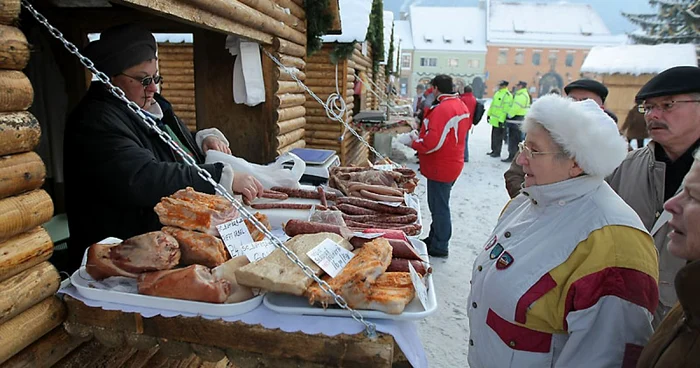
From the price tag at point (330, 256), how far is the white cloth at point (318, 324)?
22 cm

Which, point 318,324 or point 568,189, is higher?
point 568,189

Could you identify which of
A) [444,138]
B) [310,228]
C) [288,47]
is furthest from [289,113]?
[310,228]

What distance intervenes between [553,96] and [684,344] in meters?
1.32

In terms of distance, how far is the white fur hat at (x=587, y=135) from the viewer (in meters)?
2.07

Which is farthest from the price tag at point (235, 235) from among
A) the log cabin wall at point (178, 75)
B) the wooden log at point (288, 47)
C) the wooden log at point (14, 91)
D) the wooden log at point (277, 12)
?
the log cabin wall at point (178, 75)

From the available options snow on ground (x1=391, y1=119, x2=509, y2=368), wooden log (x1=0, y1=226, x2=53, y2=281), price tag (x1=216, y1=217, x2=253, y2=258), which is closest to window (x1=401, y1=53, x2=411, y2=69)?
snow on ground (x1=391, y1=119, x2=509, y2=368)

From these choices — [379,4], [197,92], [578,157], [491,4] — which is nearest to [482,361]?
[578,157]

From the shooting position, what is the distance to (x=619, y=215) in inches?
78.0

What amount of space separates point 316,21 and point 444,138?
2417 mm

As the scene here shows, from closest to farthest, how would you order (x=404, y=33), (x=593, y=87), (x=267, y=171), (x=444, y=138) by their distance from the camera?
1. (x=267, y=171)
2. (x=593, y=87)
3. (x=444, y=138)
4. (x=404, y=33)

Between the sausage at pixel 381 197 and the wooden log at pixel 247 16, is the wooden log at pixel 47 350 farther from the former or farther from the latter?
the wooden log at pixel 247 16

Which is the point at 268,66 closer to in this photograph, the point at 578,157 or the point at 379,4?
the point at 578,157

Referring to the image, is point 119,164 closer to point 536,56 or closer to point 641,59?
point 641,59

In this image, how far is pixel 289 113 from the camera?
17.4 feet
